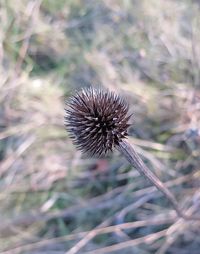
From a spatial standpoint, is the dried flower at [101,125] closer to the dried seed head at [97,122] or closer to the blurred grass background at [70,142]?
the dried seed head at [97,122]

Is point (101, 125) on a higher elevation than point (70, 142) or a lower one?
lower

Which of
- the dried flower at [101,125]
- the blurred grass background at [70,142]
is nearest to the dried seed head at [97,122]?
the dried flower at [101,125]

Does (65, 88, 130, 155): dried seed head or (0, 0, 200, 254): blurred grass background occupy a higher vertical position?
(0, 0, 200, 254): blurred grass background

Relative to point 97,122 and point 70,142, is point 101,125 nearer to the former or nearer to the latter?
point 97,122

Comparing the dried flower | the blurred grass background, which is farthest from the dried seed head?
the blurred grass background

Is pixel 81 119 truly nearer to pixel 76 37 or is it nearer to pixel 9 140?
pixel 9 140

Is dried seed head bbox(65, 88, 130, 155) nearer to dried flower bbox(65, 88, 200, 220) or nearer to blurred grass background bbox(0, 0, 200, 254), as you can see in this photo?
dried flower bbox(65, 88, 200, 220)

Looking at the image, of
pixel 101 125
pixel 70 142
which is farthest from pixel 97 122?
pixel 70 142
